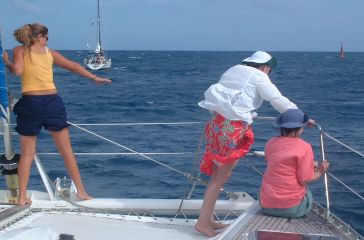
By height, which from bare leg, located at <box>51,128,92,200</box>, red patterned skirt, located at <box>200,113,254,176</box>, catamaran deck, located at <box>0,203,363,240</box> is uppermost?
red patterned skirt, located at <box>200,113,254,176</box>

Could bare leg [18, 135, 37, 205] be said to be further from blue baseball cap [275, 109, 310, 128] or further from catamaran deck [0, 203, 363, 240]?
blue baseball cap [275, 109, 310, 128]

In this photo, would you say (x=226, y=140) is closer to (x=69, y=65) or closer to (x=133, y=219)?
(x=133, y=219)

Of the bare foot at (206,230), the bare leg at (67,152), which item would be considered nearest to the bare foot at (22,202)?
the bare leg at (67,152)

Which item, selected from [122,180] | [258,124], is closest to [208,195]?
[122,180]

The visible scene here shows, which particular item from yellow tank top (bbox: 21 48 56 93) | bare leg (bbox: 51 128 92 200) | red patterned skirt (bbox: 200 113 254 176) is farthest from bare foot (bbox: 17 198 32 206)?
red patterned skirt (bbox: 200 113 254 176)


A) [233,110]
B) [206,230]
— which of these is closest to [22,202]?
[206,230]

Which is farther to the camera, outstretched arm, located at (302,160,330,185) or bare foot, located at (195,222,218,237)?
bare foot, located at (195,222,218,237)

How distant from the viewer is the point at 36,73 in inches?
169

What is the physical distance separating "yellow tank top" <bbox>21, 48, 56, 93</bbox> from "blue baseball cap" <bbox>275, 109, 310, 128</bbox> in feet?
5.68

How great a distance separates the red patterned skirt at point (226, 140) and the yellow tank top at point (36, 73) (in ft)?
4.17

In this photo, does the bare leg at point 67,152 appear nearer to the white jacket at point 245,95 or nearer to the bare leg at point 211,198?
the bare leg at point 211,198

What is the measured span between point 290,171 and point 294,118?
324 mm

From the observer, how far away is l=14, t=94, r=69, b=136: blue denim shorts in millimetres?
4305

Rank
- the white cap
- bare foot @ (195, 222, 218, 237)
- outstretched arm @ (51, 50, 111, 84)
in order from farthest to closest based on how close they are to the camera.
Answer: outstretched arm @ (51, 50, 111, 84), bare foot @ (195, 222, 218, 237), the white cap
